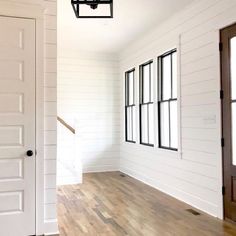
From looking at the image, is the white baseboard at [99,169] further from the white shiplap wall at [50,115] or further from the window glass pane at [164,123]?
the white shiplap wall at [50,115]

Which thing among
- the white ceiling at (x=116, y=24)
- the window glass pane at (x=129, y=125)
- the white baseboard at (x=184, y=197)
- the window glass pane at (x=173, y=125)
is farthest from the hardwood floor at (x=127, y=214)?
the white ceiling at (x=116, y=24)

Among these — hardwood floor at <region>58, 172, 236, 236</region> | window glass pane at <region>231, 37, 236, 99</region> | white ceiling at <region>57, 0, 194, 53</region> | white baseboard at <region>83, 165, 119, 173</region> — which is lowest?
hardwood floor at <region>58, 172, 236, 236</region>

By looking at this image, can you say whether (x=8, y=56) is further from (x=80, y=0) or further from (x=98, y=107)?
(x=98, y=107)

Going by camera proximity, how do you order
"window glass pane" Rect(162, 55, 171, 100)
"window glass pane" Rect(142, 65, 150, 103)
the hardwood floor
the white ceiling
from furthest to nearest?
"window glass pane" Rect(142, 65, 150, 103), "window glass pane" Rect(162, 55, 171, 100), the white ceiling, the hardwood floor

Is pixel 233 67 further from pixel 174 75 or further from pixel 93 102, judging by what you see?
pixel 93 102

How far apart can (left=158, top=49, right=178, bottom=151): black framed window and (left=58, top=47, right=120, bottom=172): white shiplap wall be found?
2370mm

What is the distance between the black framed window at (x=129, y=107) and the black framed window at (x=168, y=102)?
1.54m

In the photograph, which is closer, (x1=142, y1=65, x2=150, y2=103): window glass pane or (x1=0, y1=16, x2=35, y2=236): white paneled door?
(x1=0, y1=16, x2=35, y2=236): white paneled door

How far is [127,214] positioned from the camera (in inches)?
163

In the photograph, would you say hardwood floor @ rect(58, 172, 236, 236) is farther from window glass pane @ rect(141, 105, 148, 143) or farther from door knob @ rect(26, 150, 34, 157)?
window glass pane @ rect(141, 105, 148, 143)

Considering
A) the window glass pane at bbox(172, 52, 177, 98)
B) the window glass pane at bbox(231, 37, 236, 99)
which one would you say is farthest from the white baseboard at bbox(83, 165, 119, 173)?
the window glass pane at bbox(231, 37, 236, 99)

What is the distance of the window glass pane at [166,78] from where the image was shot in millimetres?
5469

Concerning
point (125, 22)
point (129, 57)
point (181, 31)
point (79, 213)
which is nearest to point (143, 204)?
point (79, 213)

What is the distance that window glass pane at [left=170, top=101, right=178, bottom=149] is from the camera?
5191 mm
